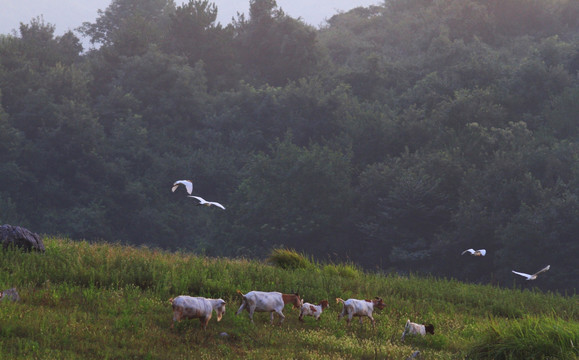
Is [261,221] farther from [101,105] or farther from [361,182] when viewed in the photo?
[101,105]

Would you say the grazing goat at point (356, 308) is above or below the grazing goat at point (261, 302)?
below

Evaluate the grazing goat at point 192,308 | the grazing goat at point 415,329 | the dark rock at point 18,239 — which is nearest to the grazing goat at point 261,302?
the grazing goat at point 192,308

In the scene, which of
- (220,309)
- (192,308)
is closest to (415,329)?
(220,309)

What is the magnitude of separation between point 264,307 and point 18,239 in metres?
7.65

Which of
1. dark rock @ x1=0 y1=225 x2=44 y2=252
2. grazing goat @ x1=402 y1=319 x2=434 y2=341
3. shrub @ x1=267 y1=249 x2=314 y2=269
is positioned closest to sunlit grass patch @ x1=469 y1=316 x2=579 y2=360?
grazing goat @ x1=402 y1=319 x2=434 y2=341

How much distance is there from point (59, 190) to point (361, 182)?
24.8 m

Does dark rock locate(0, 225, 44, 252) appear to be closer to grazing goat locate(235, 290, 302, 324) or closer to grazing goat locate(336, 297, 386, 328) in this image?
grazing goat locate(235, 290, 302, 324)

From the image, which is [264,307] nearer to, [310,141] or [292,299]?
[292,299]

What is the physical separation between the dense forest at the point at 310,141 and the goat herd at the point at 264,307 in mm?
30198

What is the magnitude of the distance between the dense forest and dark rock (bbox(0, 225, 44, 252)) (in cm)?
3139

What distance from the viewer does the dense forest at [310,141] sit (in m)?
46.0

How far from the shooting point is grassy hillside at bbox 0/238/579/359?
10.6 m

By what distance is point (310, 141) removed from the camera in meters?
56.8

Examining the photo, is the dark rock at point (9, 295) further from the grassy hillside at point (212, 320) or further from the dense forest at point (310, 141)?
the dense forest at point (310, 141)
